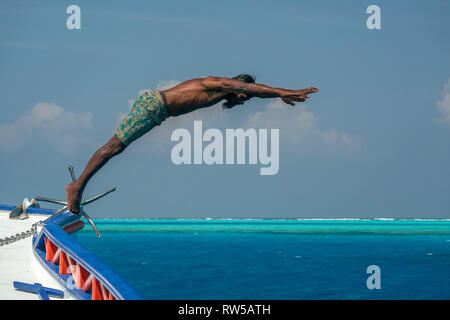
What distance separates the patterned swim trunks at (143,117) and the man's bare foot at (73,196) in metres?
1.32

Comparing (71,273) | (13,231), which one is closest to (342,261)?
(13,231)

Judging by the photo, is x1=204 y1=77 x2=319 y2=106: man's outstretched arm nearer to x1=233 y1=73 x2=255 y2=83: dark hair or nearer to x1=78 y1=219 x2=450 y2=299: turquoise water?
x1=233 y1=73 x2=255 y2=83: dark hair

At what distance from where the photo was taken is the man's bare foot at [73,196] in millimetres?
8156

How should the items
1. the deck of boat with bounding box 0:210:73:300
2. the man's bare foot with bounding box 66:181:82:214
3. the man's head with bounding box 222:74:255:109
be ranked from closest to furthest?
the man's head with bounding box 222:74:255:109 → the deck of boat with bounding box 0:210:73:300 → the man's bare foot with bounding box 66:181:82:214

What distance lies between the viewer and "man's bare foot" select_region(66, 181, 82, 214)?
8156 millimetres

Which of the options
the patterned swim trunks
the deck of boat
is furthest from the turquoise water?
the patterned swim trunks

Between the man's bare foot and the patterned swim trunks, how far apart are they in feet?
4.32

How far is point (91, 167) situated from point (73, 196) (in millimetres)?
769

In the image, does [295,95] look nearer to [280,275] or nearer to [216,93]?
[216,93]

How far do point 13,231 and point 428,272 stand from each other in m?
44.3

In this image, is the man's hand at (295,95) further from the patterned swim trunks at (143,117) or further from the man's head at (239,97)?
the patterned swim trunks at (143,117)

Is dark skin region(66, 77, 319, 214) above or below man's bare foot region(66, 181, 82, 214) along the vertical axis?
above
